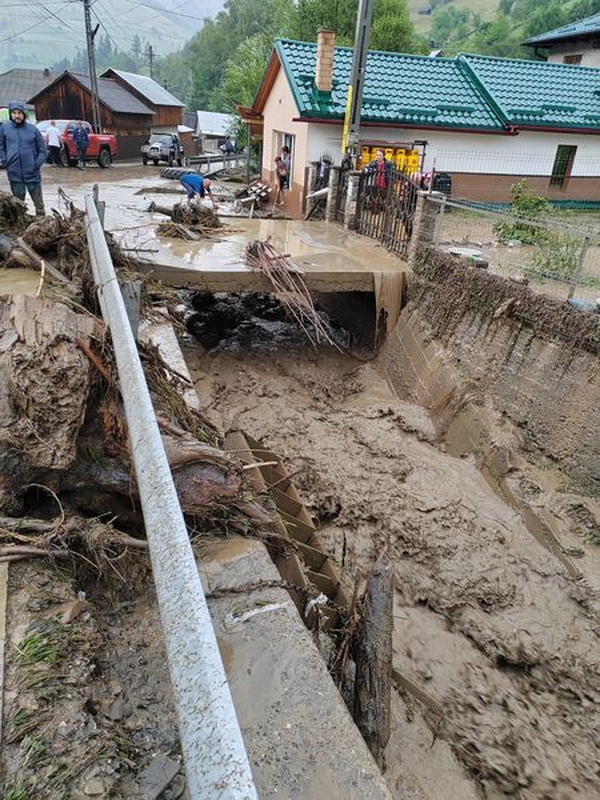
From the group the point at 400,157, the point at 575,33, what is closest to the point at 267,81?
the point at 400,157

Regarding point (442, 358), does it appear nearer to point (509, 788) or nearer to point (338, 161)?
point (509, 788)

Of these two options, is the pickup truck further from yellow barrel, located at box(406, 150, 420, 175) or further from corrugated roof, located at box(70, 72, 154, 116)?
yellow barrel, located at box(406, 150, 420, 175)

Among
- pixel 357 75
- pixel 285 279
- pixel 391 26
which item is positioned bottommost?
pixel 285 279

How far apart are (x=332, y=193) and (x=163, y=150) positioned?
65.8 ft

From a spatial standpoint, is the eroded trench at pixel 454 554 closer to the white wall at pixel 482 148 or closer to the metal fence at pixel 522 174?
the white wall at pixel 482 148

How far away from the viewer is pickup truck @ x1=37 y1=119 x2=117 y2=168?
22.9 meters

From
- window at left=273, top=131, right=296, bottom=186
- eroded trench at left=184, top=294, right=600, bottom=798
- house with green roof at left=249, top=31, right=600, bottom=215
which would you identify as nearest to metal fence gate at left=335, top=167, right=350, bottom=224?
house with green roof at left=249, top=31, right=600, bottom=215

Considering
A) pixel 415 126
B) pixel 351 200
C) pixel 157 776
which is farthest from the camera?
pixel 415 126

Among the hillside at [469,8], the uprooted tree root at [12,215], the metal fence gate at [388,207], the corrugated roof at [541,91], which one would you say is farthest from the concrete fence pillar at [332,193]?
the hillside at [469,8]

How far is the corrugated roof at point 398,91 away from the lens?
14.7 metres

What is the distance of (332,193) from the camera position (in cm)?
1283

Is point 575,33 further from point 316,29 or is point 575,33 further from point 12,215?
point 12,215

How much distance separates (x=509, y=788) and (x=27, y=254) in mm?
5413

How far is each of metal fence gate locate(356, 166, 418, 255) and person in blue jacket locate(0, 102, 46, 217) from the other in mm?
5740
